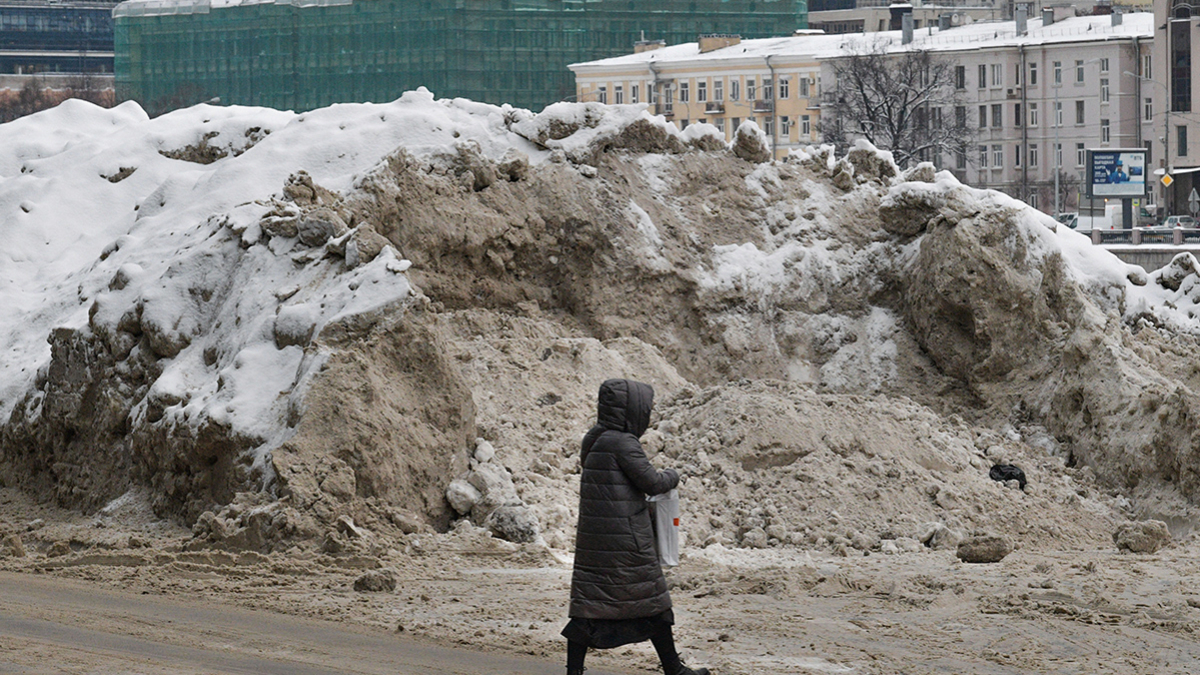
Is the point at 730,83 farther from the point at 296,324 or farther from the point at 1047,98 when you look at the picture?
the point at 296,324

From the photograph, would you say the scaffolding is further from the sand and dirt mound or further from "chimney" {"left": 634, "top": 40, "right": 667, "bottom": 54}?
the sand and dirt mound

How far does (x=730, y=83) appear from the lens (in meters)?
80.2

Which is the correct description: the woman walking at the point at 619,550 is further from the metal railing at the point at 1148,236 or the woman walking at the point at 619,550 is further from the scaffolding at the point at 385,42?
the scaffolding at the point at 385,42

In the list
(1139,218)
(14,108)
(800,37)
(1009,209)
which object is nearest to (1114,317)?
(1009,209)

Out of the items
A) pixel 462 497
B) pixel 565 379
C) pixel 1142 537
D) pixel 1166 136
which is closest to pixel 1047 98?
pixel 1166 136

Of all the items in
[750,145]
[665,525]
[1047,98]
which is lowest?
[665,525]

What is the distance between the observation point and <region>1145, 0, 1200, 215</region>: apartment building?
219 ft

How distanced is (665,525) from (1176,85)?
65.3 metres

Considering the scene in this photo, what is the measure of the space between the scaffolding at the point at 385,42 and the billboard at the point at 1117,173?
3816 cm

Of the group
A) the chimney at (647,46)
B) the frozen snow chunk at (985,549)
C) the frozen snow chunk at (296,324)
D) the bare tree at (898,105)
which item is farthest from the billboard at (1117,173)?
the frozen snow chunk at (296,324)

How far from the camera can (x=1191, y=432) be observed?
41.4ft

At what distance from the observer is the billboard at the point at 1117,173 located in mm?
54906

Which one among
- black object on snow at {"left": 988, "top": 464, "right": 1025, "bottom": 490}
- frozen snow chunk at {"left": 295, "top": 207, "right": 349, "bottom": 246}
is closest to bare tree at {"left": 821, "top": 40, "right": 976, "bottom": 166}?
black object on snow at {"left": 988, "top": 464, "right": 1025, "bottom": 490}

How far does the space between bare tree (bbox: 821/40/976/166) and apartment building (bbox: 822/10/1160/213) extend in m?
0.81
